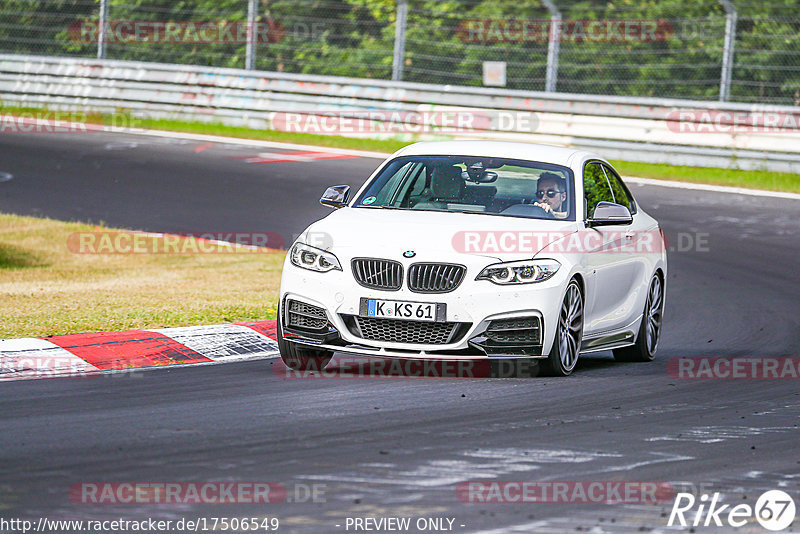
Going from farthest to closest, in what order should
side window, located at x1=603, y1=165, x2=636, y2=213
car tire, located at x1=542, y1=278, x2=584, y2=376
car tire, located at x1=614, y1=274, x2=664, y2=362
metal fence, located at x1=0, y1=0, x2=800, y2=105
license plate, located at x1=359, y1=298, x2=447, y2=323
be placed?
metal fence, located at x1=0, y1=0, x2=800, y2=105 < side window, located at x1=603, y1=165, x2=636, y2=213 < car tire, located at x1=614, y1=274, x2=664, y2=362 < car tire, located at x1=542, y1=278, x2=584, y2=376 < license plate, located at x1=359, y1=298, x2=447, y2=323

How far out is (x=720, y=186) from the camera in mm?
22109

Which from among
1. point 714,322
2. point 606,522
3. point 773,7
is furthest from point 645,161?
point 606,522

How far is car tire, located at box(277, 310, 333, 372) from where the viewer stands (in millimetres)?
9484

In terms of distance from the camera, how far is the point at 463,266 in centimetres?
898

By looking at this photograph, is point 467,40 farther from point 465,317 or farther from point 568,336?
point 465,317

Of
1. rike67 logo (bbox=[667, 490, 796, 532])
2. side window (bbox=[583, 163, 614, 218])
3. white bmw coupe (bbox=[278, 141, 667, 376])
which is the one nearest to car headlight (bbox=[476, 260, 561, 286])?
white bmw coupe (bbox=[278, 141, 667, 376])

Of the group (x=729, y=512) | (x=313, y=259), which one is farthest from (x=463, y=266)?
(x=729, y=512)

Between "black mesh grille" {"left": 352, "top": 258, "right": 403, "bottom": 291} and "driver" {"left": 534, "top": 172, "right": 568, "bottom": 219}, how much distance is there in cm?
147

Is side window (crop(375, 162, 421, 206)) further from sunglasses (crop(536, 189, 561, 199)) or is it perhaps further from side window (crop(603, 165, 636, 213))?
side window (crop(603, 165, 636, 213))

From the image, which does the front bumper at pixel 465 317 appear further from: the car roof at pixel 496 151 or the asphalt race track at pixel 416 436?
the car roof at pixel 496 151

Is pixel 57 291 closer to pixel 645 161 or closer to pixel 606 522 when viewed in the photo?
pixel 606 522

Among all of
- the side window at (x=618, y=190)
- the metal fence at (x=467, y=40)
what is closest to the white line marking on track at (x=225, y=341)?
the side window at (x=618, y=190)

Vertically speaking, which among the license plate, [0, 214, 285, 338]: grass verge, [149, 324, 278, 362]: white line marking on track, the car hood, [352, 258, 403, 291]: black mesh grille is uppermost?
the car hood

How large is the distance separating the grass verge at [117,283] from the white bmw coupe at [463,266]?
2057mm
